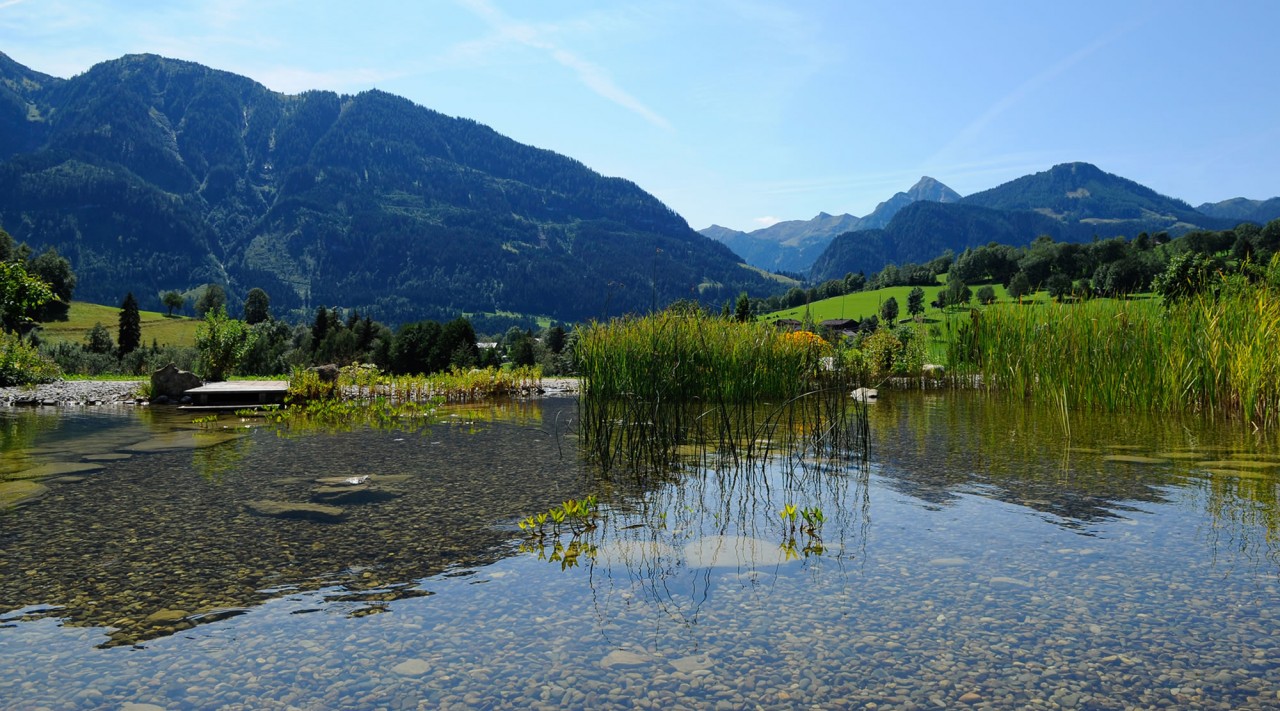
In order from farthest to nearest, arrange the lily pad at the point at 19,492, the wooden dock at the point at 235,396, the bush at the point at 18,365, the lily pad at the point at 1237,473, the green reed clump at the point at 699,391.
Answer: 1. the bush at the point at 18,365
2. the wooden dock at the point at 235,396
3. the green reed clump at the point at 699,391
4. the lily pad at the point at 1237,473
5. the lily pad at the point at 19,492

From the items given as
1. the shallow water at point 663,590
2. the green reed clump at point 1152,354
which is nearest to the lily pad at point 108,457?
the shallow water at point 663,590

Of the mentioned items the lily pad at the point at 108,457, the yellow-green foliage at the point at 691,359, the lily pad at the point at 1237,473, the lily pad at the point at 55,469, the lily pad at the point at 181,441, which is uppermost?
the yellow-green foliage at the point at 691,359

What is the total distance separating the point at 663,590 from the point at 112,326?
84974 mm

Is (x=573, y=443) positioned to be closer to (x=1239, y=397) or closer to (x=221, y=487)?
(x=221, y=487)

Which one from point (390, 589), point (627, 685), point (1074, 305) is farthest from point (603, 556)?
point (1074, 305)

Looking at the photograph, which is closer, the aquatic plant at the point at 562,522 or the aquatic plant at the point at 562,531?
the aquatic plant at the point at 562,531

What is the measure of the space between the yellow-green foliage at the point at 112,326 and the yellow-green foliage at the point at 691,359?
62039mm

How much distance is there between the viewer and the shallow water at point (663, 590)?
269 cm

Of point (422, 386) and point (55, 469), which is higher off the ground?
point (422, 386)

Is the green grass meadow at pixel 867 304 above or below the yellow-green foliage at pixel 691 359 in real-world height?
above

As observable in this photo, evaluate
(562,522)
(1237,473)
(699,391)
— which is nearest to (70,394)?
(699,391)

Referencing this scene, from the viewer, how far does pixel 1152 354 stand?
1105 cm

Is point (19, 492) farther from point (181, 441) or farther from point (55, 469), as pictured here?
point (181, 441)

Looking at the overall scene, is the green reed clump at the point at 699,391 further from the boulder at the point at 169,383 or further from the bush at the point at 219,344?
the bush at the point at 219,344
